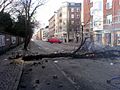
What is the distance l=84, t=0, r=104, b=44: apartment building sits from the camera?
7037 cm

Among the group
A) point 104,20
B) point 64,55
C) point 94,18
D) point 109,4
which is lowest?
point 64,55

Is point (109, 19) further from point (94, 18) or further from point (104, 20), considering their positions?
point (94, 18)

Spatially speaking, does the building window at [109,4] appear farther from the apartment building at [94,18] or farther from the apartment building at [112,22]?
the apartment building at [94,18]

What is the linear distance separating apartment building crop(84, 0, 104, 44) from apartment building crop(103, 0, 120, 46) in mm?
2561

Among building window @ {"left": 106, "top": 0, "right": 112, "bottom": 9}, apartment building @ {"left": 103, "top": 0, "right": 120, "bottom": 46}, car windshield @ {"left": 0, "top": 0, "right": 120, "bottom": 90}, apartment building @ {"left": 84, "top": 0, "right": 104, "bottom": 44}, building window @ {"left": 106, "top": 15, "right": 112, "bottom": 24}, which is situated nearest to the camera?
car windshield @ {"left": 0, "top": 0, "right": 120, "bottom": 90}

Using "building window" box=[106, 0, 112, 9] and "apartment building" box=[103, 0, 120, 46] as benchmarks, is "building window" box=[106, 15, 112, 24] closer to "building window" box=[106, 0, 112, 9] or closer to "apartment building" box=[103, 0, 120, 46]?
"apartment building" box=[103, 0, 120, 46]

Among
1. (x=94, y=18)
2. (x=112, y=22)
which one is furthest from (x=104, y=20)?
(x=94, y=18)

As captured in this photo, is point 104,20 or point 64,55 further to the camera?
point 104,20

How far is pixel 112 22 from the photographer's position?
6272 cm

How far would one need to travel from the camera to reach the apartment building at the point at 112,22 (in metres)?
59.4

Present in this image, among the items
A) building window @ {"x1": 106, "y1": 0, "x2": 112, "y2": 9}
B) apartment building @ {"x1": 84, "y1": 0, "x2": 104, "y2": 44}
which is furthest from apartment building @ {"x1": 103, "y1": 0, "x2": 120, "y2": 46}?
apartment building @ {"x1": 84, "y1": 0, "x2": 104, "y2": 44}

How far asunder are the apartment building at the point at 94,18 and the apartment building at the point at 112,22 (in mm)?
2561

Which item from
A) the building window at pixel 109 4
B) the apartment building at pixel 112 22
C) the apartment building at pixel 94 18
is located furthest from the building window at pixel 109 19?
the apartment building at pixel 94 18

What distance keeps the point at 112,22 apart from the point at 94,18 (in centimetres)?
1230
